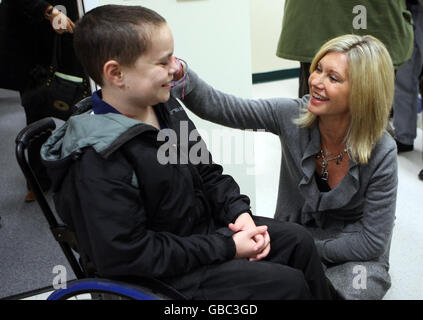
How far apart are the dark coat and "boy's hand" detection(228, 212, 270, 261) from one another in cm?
93

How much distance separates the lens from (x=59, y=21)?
5.00 feet

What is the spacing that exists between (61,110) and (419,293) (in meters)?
1.62

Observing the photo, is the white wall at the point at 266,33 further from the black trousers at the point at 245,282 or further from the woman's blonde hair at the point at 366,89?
the black trousers at the point at 245,282

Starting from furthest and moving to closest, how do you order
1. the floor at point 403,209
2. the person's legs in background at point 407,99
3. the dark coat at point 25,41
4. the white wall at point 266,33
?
the white wall at point 266,33 < the person's legs in background at point 407,99 < the floor at point 403,209 < the dark coat at point 25,41

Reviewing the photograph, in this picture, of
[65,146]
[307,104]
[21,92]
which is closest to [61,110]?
[21,92]

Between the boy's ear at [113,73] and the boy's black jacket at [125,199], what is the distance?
0.28ft

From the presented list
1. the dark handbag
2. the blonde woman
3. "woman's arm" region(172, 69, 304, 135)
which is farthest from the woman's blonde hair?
the dark handbag

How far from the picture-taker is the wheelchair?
2.80 feet

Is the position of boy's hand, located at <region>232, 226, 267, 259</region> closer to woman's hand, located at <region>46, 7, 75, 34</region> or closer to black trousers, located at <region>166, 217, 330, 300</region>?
black trousers, located at <region>166, 217, 330, 300</region>

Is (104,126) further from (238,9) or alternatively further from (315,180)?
(238,9)

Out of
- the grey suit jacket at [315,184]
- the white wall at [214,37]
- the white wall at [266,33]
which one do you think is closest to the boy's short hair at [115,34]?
the grey suit jacket at [315,184]

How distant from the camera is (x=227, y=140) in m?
1.86

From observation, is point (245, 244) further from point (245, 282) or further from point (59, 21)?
point (59, 21)

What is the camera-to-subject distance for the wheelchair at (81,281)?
2.80 ft
